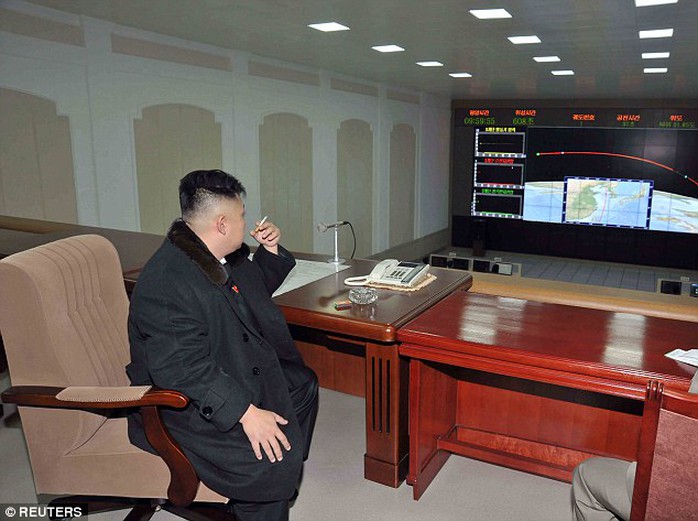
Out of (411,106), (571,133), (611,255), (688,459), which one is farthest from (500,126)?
(688,459)

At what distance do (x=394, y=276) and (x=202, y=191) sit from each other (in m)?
1.01

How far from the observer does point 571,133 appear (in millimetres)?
10336

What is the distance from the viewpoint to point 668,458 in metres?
1.11

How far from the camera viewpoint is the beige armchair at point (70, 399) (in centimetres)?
146

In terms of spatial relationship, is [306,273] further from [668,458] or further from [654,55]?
[654,55]

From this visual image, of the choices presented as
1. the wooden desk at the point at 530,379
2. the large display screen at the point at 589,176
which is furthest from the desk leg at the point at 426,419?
the large display screen at the point at 589,176

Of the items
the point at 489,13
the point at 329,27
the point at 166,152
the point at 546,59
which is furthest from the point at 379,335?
the point at 546,59

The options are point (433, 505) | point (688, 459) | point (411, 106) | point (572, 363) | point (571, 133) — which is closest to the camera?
point (688, 459)

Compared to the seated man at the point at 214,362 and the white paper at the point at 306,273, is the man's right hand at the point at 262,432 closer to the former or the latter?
the seated man at the point at 214,362

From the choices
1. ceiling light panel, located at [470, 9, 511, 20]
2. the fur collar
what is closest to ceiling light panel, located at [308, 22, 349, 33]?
ceiling light panel, located at [470, 9, 511, 20]

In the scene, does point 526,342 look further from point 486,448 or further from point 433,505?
point 433,505

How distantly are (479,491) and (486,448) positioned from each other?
0.16m

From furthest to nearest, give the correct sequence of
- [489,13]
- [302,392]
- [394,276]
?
[489,13] < [394,276] < [302,392]

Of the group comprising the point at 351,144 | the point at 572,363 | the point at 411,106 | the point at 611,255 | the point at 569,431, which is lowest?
the point at 611,255
